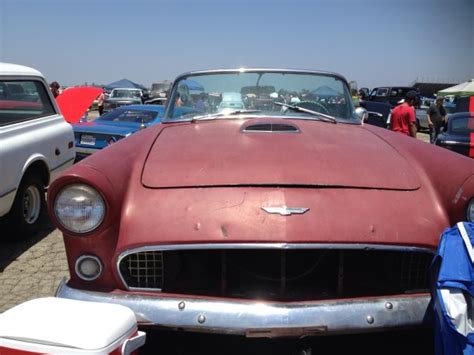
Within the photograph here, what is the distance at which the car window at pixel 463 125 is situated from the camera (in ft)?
29.6

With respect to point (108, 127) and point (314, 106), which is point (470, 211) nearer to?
point (314, 106)

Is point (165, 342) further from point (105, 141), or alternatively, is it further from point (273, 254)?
point (105, 141)

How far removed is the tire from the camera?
4445 mm

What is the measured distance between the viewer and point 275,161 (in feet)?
7.98

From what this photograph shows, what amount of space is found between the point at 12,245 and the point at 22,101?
1.51 m

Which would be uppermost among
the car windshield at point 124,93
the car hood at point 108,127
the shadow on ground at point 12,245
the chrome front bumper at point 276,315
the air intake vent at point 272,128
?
the air intake vent at point 272,128

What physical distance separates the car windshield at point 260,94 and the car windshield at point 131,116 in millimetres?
4865

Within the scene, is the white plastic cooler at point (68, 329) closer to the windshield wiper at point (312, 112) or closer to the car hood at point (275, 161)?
the car hood at point (275, 161)

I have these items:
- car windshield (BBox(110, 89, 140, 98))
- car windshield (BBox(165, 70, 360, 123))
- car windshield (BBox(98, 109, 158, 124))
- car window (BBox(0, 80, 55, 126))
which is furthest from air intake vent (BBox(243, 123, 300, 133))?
car windshield (BBox(110, 89, 140, 98))

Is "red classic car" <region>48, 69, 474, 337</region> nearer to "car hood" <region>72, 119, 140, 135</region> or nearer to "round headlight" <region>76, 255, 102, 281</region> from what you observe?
"round headlight" <region>76, 255, 102, 281</region>

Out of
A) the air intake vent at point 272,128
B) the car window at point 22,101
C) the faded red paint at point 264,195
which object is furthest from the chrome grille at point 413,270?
the car window at point 22,101

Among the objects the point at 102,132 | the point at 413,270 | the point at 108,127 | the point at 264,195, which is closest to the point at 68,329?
the point at 264,195

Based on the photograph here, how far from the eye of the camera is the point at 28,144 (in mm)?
4496

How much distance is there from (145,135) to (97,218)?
1046mm
